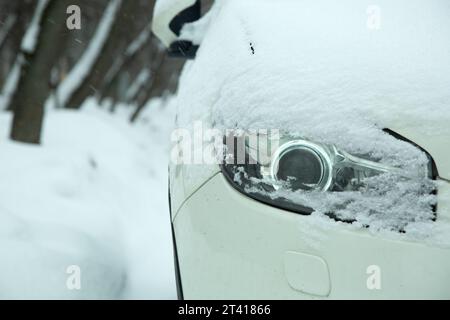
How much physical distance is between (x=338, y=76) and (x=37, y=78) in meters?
5.27

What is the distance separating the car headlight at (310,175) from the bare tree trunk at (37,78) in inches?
199

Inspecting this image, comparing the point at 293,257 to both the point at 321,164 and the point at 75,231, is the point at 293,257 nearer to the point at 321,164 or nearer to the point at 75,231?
the point at 321,164

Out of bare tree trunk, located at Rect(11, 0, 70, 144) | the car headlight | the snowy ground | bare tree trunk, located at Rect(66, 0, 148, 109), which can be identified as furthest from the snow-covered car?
bare tree trunk, located at Rect(66, 0, 148, 109)

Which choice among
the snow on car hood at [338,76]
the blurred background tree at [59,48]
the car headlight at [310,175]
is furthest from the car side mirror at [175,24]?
the blurred background tree at [59,48]

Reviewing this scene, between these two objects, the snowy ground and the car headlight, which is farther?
the snowy ground

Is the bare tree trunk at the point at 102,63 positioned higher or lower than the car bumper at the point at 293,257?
higher

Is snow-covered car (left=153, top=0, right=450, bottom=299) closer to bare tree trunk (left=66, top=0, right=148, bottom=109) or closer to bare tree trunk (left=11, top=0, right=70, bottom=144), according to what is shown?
bare tree trunk (left=11, top=0, right=70, bottom=144)

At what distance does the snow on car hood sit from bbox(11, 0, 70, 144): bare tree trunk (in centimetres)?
466

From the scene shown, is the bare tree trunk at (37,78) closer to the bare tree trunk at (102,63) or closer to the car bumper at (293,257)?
the bare tree trunk at (102,63)

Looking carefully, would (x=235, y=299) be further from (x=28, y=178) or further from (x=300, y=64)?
(x=28, y=178)

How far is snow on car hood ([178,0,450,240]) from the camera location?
1.45 m

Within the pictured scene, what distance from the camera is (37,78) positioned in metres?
6.16

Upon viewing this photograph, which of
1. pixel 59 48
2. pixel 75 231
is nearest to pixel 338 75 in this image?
pixel 75 231

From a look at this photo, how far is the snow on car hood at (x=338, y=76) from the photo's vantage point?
1450mm
